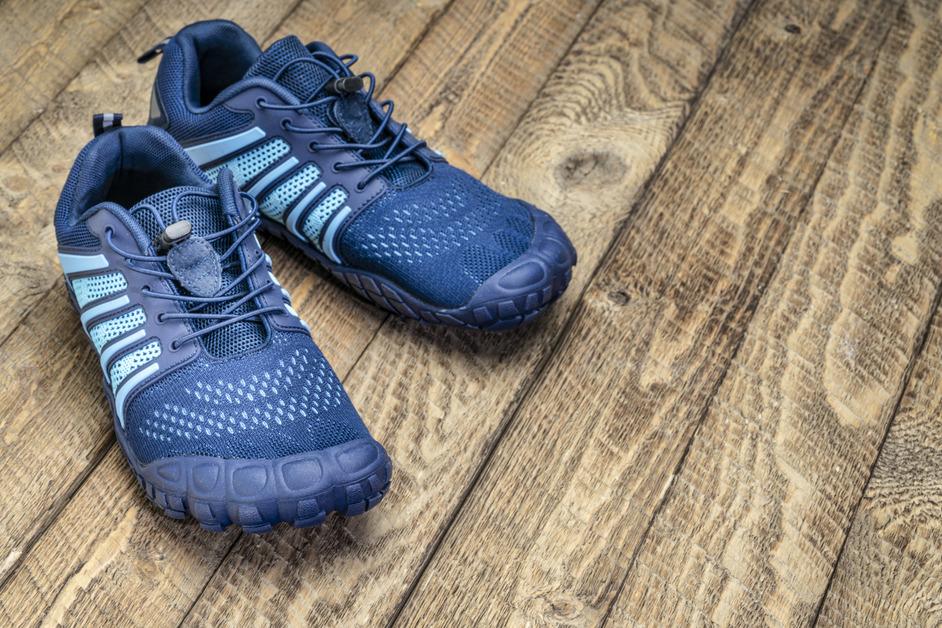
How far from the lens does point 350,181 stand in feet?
3.72

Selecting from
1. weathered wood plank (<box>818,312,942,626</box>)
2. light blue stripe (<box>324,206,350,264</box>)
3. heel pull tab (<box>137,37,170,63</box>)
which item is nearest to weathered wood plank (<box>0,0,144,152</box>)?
heel pull tab (<box>137,37,170,63</box>)

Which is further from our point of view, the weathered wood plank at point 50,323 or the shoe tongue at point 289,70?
the shoe tongue at point 289,70

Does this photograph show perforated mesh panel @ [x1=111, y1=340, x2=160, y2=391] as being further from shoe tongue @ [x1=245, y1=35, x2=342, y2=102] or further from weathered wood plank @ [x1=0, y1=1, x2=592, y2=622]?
shoe tongue @ [x1=245, y1=35, x2=342, y2=102]

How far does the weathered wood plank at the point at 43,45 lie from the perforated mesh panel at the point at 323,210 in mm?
453

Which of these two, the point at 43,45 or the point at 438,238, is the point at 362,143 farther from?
the point at 43,45

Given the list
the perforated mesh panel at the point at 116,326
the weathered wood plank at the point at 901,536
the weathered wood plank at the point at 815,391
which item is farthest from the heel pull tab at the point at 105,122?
the weathered wood plank at the point at 901,536

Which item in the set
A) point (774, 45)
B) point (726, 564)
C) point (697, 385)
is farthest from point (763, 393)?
point (774, 45)

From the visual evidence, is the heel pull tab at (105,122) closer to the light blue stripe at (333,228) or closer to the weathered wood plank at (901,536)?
the light blue stripe at (333,228)

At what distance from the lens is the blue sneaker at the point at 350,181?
1.10 m

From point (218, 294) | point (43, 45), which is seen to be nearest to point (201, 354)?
point (218, 294)

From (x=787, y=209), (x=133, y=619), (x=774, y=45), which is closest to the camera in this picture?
(x=133, y=619)

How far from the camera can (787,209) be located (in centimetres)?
131

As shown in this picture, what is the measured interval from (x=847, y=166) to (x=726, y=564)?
0.64 metres

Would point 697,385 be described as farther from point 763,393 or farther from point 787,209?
point 787,209
